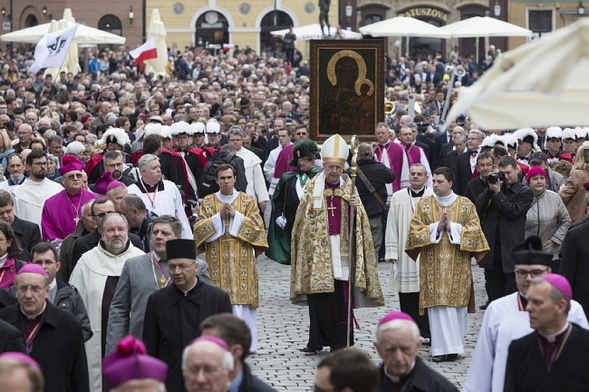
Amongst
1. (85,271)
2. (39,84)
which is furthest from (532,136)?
(39,84)

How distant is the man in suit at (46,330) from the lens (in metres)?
8.46

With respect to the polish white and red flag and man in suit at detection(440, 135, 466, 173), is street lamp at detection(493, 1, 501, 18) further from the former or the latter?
man in suit at detection(440, 135, 466, 173)

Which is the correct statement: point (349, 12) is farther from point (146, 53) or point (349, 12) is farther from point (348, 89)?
point (348, 89)

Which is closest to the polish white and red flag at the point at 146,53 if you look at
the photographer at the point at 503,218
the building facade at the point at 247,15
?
the photographer at the point at 503,218

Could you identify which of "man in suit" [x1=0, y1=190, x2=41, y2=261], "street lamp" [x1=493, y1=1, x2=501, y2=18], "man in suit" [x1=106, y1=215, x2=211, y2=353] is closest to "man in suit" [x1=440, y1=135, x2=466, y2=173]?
"man in suit" [x1=0, y1=190, x2=41, y2=261]

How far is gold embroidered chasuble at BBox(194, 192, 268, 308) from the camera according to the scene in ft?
42.1

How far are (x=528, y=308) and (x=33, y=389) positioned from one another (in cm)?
252

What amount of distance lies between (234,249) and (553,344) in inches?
229

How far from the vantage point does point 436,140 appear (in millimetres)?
21875

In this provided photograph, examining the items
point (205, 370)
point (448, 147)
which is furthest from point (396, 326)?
point (448, 147)

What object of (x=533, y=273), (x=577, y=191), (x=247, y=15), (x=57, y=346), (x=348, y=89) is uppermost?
(x=247, y=15)

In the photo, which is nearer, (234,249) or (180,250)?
(180,250)

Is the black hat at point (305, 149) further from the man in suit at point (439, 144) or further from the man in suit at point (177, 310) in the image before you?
the man in suit at point (177, 310)

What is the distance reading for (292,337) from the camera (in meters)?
13.9
